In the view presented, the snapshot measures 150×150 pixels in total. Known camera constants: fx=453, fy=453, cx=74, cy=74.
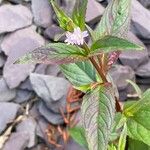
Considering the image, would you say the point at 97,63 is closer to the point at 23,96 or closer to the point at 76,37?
the point at 76,37

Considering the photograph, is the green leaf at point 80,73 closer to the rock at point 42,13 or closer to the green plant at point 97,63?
the green plant at point 97,63

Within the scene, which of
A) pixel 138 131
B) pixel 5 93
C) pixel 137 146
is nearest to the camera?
pixel 138 131

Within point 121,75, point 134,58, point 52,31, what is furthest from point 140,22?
point 52,31

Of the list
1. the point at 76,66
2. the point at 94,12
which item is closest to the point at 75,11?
the point at 76,66

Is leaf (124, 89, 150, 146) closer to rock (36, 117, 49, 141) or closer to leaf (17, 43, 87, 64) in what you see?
leaf (17, 43, 87, 64)

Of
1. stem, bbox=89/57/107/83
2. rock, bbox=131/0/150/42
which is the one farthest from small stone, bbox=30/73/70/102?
stem, bbox=89/57/107/83

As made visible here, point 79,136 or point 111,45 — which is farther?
point 79,136
